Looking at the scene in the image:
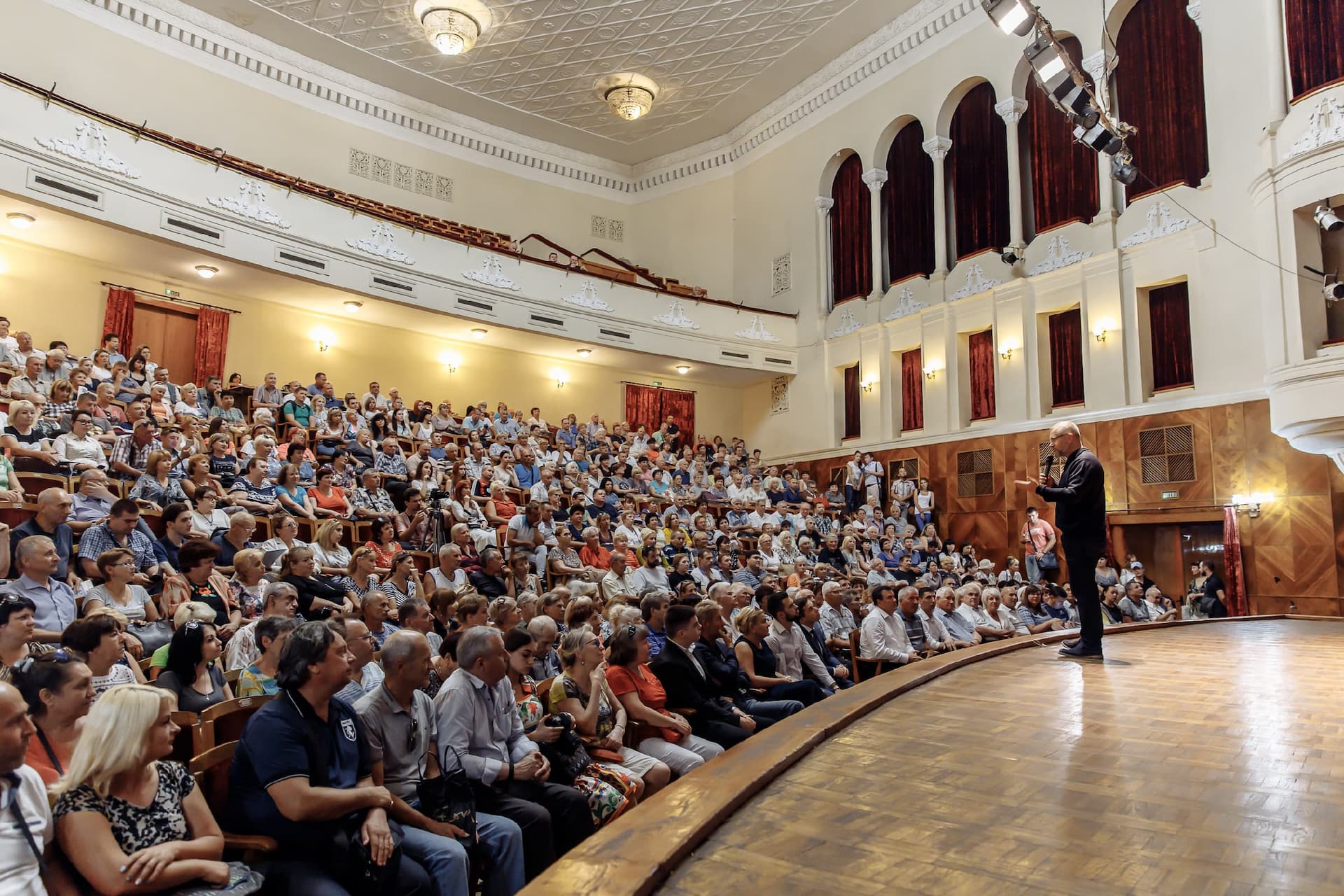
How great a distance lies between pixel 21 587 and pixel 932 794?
10.8 ft

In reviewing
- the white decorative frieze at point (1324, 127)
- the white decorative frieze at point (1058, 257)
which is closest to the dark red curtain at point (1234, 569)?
the white decorative frieze at point (1058, 257)

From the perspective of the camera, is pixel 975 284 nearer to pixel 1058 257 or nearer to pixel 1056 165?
pixel 1058 257

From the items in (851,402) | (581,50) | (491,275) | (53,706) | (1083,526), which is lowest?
(53,706)

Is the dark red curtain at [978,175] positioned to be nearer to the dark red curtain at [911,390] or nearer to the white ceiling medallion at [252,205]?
the dark red curtain at [911,390]

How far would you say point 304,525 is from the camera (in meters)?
5.93

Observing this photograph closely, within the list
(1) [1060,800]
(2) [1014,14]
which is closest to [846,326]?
(2) [1014,14]

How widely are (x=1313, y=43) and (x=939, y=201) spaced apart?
15.1ft

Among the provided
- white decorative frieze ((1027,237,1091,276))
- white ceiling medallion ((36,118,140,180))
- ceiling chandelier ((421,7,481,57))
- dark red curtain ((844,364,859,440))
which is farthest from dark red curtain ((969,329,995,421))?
white ceiling medallion ((36,118,140,180))

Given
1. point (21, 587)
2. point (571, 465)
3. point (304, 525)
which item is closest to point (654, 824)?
point (21, 587)

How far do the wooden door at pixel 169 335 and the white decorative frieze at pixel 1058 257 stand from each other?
33.1 feet

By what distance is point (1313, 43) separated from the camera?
8242 millimetres

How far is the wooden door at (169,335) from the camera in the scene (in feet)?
32.1

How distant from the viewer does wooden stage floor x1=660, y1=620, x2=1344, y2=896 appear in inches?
63.9

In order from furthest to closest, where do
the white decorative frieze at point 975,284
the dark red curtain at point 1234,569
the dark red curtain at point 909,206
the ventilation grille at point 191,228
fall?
1. the dark red curtain at point 909,206
2. the white decorative frieze at point 975,284
3. the ventilation grille at point 191,228
4. the dark red curtain at point 1234,569
